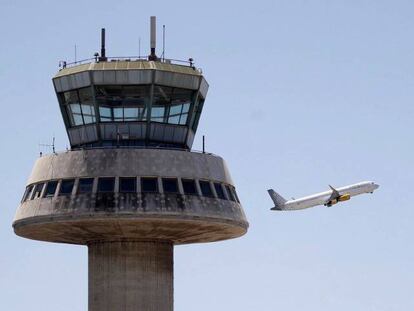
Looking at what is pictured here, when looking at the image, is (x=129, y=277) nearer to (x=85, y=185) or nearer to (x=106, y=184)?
(x=106, y=184)

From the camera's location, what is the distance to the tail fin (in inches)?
6845

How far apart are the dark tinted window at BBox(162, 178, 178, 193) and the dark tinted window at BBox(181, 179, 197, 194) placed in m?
0.77

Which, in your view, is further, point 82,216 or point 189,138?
point 189,138

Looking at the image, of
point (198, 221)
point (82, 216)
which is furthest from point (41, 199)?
point (198, 221)

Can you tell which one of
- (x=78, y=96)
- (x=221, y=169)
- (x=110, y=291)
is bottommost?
(x=110, y=291)

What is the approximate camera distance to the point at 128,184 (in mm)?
101500

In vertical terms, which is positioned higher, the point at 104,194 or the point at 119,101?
the point at 119,101

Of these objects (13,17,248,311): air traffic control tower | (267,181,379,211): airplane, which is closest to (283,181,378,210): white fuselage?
(267,181,379,211): airplane

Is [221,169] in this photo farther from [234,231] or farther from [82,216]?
[82,216]

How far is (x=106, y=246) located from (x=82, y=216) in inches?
261

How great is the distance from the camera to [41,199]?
338 feet

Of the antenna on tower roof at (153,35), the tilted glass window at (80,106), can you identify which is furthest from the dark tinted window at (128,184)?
the antenna on tower roof at (153,35)

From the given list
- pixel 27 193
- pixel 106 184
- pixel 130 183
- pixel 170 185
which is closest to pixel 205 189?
pixel 170 185

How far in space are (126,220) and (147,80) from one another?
12.1 metres
